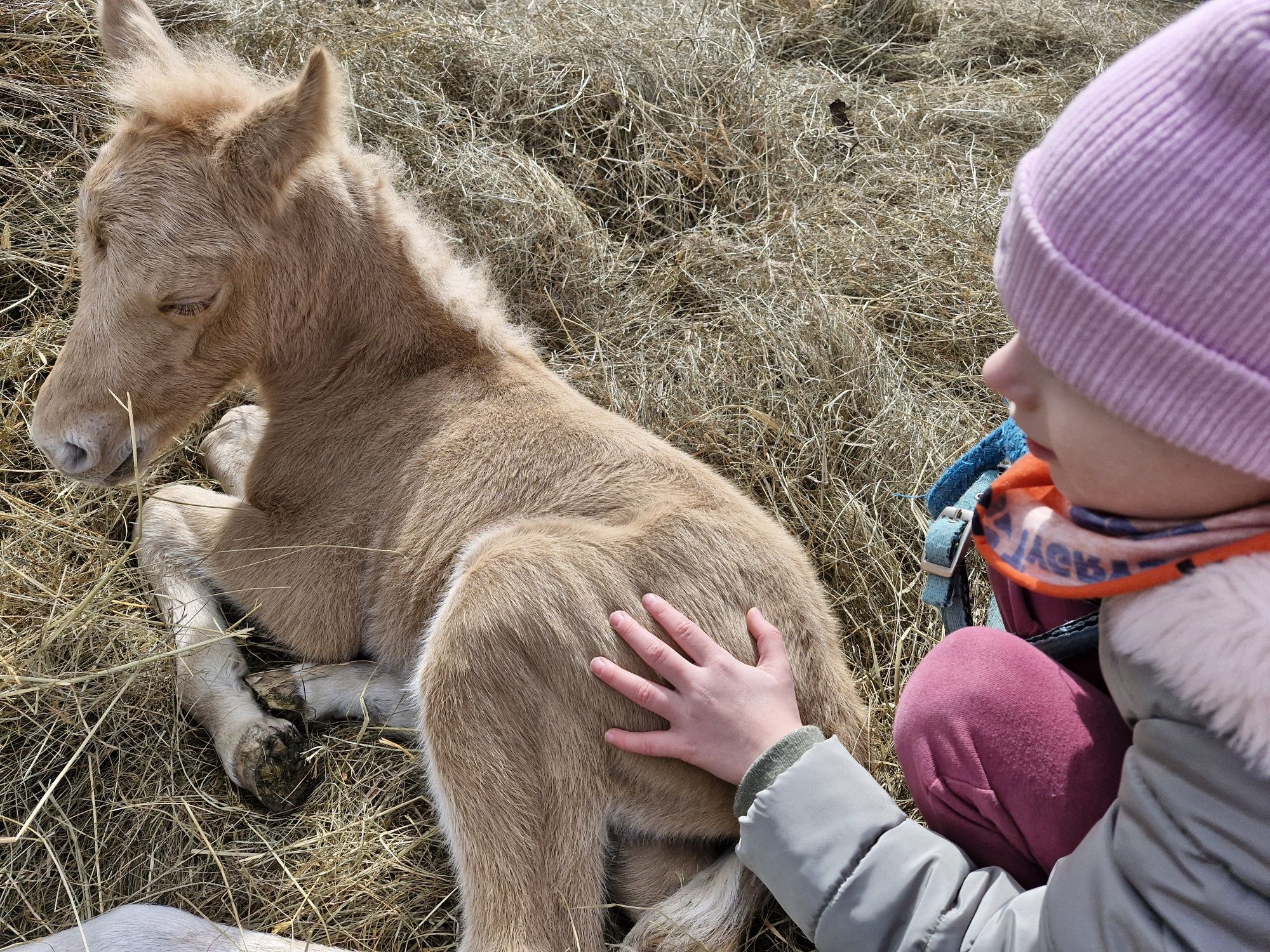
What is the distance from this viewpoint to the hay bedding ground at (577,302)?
103 inches

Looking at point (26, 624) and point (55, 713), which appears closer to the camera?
point (55, 713)

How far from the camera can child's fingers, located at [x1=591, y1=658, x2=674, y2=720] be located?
2314mm

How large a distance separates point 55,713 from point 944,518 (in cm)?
249

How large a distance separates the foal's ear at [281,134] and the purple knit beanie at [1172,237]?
202cm

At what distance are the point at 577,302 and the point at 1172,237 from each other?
10.1 ft

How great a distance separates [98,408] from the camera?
278cm

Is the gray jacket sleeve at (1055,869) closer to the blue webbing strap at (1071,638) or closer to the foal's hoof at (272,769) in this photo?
the blue webbing strap at (1071,638)

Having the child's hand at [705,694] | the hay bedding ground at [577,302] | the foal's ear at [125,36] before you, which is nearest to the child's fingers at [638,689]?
the child's hand at [705,694]

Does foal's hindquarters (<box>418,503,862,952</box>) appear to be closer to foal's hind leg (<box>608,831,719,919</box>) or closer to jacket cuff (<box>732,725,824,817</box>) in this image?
foal's hind leg (<box>608,831,719,919</box>)

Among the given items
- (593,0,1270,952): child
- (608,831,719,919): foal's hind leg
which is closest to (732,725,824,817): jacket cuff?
(593,0,1270,952): child

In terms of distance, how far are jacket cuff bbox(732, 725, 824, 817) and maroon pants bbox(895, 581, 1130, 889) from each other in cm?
28

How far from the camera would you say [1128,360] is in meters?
1.42

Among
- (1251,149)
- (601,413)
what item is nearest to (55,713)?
(601,413)

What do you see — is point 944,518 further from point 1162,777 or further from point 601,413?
point 601,413
